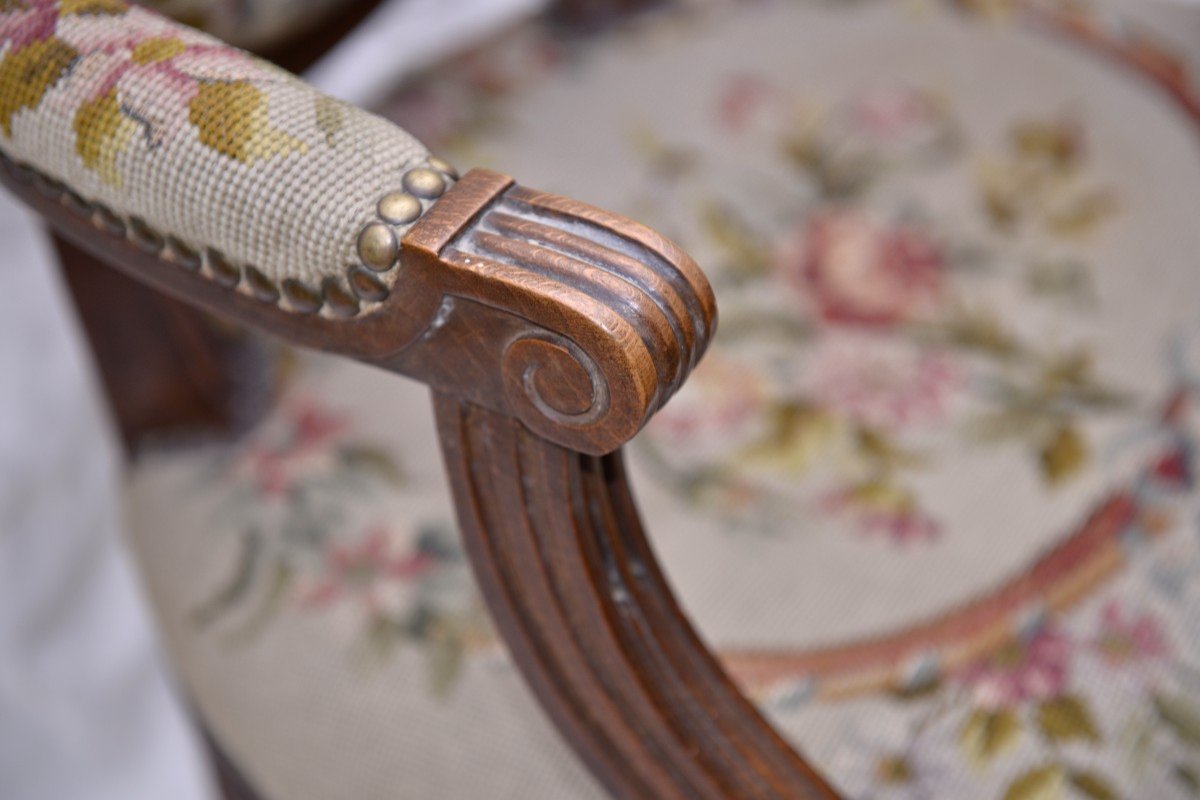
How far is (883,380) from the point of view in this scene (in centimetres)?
63

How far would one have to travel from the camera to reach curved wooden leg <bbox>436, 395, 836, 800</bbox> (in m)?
0.39

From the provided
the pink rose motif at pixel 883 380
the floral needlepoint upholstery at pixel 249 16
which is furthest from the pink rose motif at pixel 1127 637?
the floral needlepoint upholstery at pixel 249 16

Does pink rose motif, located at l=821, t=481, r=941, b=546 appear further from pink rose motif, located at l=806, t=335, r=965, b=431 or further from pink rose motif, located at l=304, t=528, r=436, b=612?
pink rose motif, located at l=304, t=528, r=436, b=612

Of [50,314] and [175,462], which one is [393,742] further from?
[50,314]

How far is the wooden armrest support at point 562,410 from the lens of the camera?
1.04ft

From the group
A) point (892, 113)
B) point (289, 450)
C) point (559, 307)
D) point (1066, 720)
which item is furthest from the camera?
point (892, 113)

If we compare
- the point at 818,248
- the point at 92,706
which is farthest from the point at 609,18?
the point at 92,706

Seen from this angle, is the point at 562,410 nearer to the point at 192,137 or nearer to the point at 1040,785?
the point at 192,137

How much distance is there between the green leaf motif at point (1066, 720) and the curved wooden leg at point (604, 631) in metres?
0.14

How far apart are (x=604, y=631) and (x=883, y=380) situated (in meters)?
0.28

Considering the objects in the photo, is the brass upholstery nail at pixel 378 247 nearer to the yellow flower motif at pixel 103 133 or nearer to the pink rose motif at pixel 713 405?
the yellow flower motif at pixel 103 133

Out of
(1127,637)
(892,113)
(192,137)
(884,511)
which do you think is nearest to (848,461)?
(884,511)

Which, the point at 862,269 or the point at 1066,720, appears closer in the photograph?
the point at 1066,720

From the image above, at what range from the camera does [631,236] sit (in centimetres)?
33
